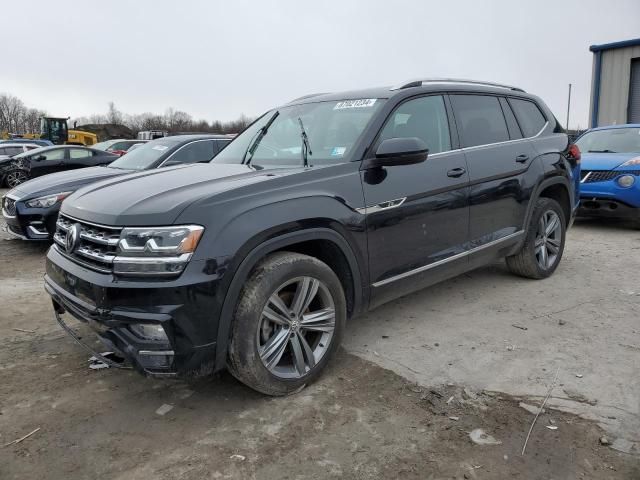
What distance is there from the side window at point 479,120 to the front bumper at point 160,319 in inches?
101

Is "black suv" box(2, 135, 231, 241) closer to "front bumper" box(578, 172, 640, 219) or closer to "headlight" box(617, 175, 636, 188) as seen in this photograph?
"front bumper" box(578, 172, 640, 219)

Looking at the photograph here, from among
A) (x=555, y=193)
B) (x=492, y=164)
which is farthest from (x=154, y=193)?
(x=555, y=193)

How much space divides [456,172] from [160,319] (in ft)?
8.08

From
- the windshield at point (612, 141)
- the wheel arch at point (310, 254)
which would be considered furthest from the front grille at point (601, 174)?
the wheel arch at point (310, 254)

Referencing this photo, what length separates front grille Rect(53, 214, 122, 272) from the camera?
2.66 metres

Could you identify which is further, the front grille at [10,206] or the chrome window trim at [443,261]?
the front grille at [10,206]

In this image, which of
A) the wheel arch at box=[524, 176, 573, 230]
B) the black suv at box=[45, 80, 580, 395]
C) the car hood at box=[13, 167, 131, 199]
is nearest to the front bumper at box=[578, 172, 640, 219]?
the wheel arch at box=[524, 176, 573, 230]

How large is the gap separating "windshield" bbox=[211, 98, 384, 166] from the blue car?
5.38m

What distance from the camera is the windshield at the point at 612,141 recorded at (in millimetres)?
8230

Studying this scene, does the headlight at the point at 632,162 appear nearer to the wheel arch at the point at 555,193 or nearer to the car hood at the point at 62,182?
the wheel arch at the point at 555,193

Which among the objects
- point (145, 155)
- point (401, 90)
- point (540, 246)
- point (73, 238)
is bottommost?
point (540, 246)

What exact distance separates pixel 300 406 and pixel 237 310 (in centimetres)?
69

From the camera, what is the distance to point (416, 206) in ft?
11.7

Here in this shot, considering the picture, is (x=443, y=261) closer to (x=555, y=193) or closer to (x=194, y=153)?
(x=555, y=193)
